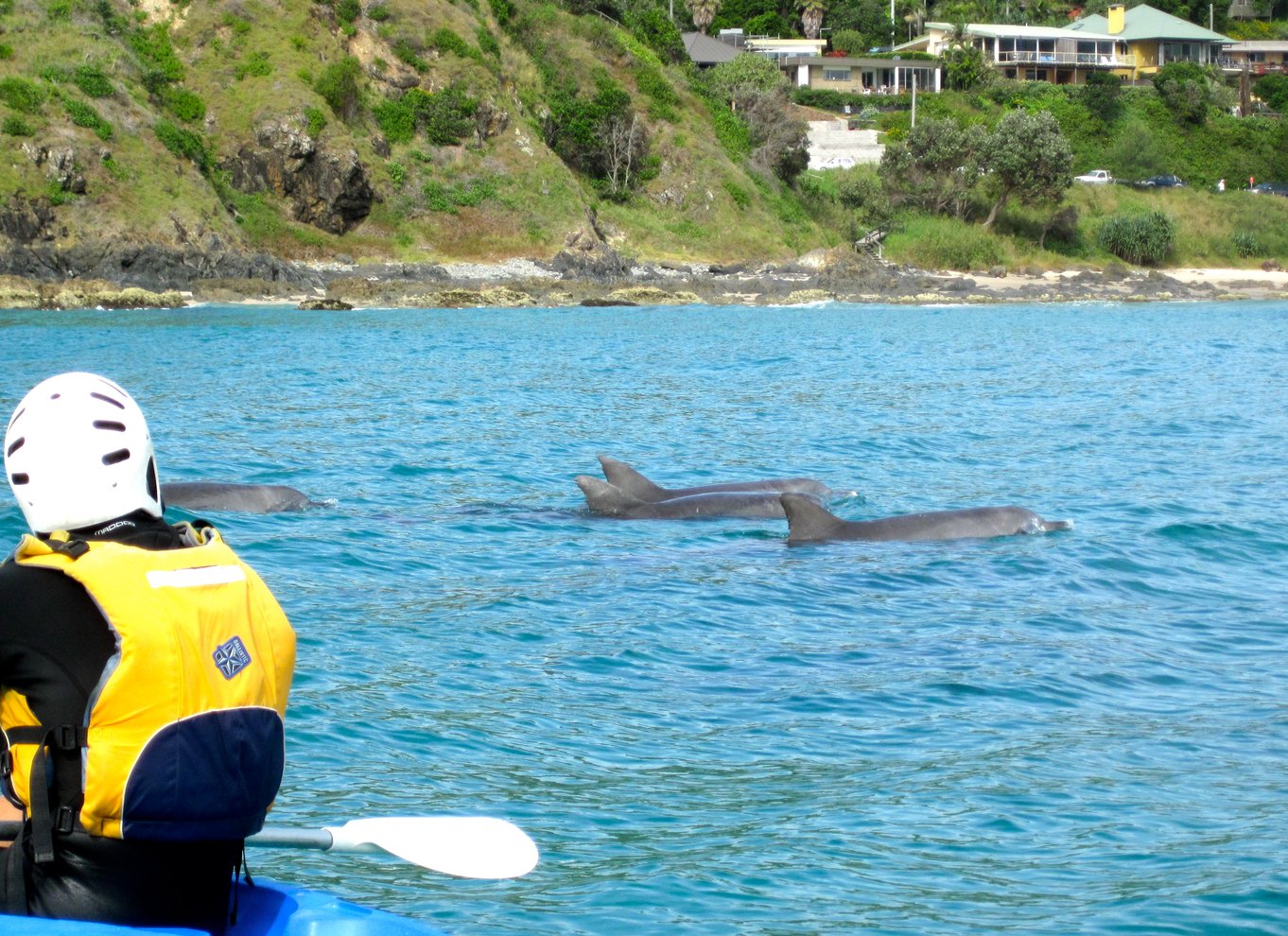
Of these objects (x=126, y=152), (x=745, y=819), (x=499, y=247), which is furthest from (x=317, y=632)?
(x=499, y=247)

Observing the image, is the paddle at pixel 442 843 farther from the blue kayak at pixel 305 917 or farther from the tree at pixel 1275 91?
the tree at pixel 1275 91

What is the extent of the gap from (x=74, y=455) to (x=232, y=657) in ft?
2.30

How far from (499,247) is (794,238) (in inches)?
688

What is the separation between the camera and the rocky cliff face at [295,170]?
63.9 m

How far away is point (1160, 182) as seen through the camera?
9019cm

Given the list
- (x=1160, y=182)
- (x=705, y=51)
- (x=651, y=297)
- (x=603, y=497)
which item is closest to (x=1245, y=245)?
(x=1160, y=182)

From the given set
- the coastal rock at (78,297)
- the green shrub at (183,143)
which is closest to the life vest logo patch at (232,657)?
the coastal rock at (78,297)

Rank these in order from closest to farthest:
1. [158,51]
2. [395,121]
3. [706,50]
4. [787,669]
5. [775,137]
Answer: [787,669], [158,51], [395,121], [775,137], [706,50]

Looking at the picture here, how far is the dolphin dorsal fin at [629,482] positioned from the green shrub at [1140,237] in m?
70.3

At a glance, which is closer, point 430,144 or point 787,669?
point 787,669

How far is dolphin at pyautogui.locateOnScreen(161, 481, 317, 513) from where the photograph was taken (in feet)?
50.4

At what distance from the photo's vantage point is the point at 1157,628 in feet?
35.8

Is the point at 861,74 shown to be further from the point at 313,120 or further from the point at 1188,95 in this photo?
the point at 313,120

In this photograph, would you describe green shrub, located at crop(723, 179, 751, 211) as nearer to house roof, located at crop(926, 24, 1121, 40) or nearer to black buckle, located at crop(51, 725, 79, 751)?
house roof, located at crop(926, 24, 1121, 40)
